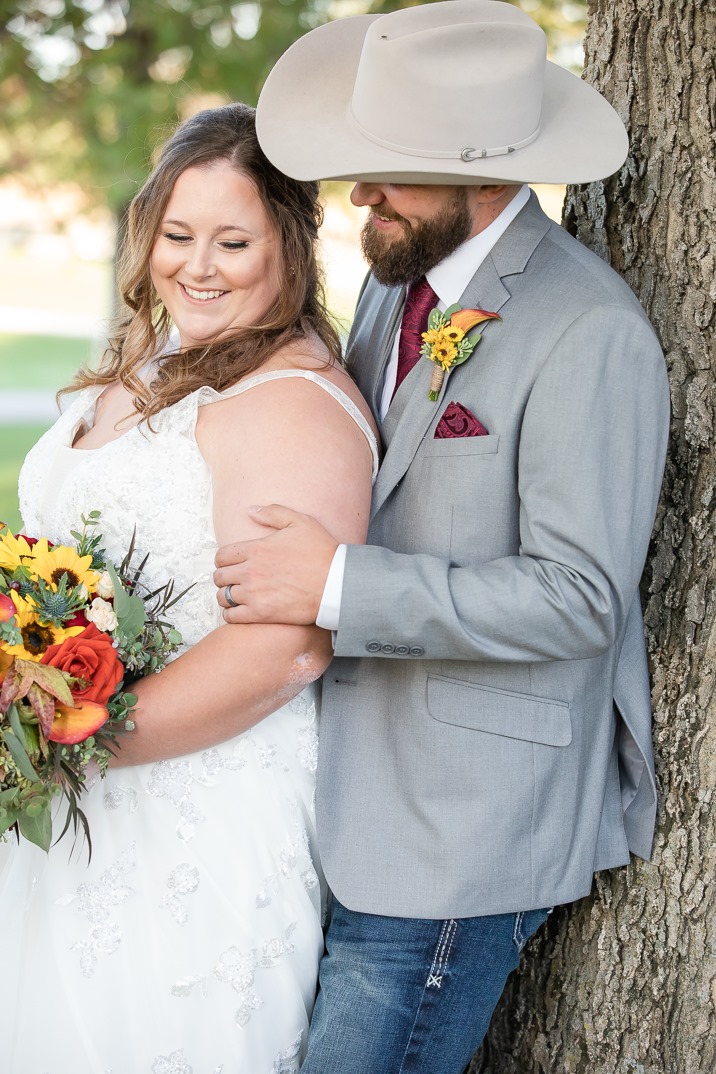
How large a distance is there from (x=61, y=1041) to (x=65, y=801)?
0.48m

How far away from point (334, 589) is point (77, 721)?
1.72ft

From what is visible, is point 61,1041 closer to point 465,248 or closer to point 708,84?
point 465,248

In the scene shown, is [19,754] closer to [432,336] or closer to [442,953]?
[442,953]

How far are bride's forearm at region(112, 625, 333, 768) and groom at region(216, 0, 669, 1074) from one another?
0.08 metres

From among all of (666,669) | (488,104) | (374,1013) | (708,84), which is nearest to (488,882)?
(374,1013)

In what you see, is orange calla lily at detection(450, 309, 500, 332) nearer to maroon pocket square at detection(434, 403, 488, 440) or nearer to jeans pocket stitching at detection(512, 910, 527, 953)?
maroon pocket square at detection(434, 403, 488, 440)

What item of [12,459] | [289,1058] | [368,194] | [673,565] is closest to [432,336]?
[368,194]

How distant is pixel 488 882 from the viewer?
2.27 meters

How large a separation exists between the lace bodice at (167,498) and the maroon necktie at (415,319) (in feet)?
0.69

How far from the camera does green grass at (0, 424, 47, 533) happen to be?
34.1 ft

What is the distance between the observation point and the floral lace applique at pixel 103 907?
2297 mm

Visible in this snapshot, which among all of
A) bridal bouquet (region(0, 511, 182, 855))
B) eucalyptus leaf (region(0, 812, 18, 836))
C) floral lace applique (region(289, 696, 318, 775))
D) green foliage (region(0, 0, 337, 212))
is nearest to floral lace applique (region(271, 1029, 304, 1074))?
floral lace applique (region(289, 696, 318, 775))

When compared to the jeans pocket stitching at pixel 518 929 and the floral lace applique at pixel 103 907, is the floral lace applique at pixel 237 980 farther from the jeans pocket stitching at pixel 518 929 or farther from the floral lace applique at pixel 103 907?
the jeans pocket stitching at pixel 518 929

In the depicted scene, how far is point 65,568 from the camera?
7.18 ft
